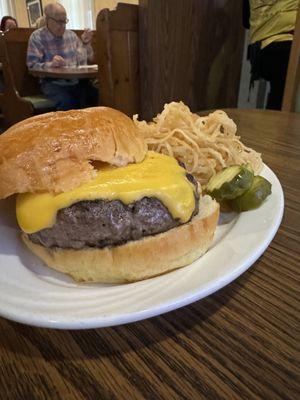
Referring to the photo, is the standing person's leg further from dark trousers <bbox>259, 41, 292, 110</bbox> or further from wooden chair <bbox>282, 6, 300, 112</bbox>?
wooden chair <bbox>282, 6, 300, 112</bbox>

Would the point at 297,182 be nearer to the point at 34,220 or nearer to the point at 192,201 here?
the point at 192,201

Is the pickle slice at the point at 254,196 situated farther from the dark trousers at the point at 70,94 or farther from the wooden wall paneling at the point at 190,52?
the dark trousers at the point at 70,94

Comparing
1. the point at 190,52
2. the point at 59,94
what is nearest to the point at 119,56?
the point at 190,52

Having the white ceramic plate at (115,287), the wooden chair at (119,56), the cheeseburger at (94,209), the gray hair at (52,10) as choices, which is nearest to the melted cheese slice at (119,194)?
the cheeseburger at (94,209)

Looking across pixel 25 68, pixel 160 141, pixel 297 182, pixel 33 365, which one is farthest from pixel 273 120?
pixel 25 68

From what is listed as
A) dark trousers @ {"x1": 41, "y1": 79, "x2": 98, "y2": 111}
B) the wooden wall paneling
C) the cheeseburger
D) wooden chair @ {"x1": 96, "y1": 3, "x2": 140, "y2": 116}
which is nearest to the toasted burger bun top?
the cheeseburger

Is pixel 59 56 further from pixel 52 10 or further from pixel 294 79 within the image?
pixel 294 79
